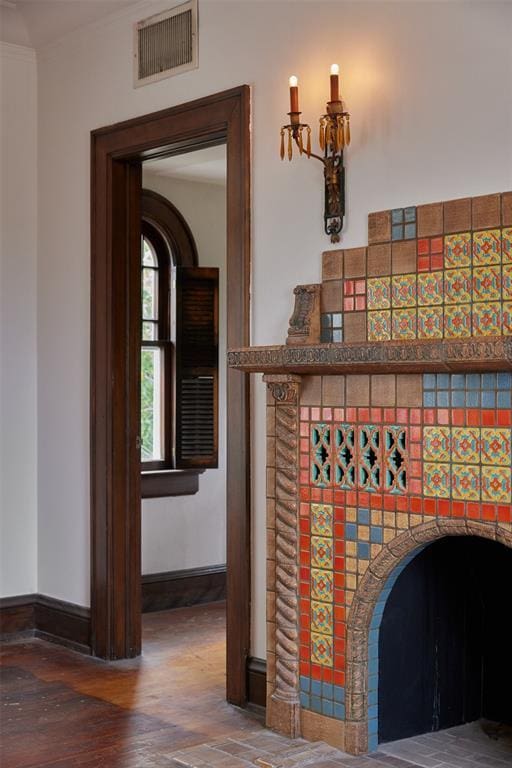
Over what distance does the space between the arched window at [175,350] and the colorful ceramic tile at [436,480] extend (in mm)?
3370

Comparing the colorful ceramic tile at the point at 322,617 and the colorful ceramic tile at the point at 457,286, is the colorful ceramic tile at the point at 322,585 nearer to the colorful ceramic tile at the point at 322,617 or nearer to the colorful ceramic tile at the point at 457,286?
the colorful ceramic tile at the point at 322,617

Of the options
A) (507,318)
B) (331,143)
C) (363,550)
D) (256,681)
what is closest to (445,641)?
(363,550)

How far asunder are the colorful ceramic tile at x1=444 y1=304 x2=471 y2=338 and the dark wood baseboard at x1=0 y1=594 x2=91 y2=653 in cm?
274

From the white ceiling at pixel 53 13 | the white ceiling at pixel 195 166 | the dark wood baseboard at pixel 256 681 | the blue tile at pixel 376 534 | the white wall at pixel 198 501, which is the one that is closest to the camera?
the blue tile at pixel 376 534

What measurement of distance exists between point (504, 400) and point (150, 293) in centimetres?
393

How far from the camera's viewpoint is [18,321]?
5828 millimetres

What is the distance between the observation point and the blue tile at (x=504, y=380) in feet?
11.0

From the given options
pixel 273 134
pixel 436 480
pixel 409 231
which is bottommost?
pixel 436 480

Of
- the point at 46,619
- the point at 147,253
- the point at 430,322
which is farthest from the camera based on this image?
the point at 147,253

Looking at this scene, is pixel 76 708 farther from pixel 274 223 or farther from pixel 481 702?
pixel 274 223

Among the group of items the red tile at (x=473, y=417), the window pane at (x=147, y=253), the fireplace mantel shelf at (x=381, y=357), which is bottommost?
the red tile at (x=473, y=417)

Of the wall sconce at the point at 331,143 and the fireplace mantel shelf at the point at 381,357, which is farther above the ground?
the wall sconce at the point at 331,143

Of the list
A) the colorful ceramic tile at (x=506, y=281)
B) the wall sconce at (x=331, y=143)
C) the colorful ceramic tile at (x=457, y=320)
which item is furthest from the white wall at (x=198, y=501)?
the colorful ceramic tile at (x=506, y=281)

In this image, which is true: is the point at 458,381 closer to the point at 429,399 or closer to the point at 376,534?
the point at 429,399
